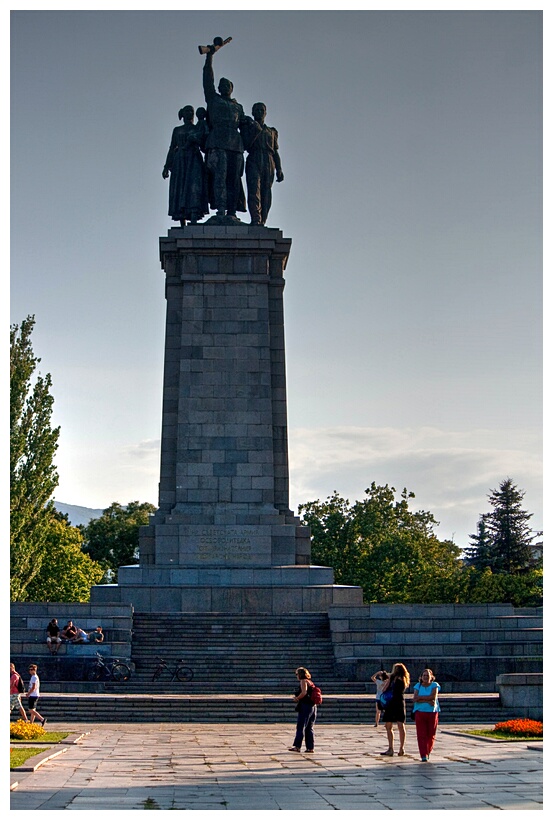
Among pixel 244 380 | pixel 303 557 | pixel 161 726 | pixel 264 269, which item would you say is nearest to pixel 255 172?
pixel 264 269

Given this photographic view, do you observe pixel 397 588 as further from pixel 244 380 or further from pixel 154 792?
pixel 154 792

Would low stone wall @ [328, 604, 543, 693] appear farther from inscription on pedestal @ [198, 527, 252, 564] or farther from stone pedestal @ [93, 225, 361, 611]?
inscription on pedestal @ [198, 527, 252, 564]

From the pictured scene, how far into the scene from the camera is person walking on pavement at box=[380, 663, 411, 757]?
63.6 ft

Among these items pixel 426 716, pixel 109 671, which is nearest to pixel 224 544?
pixel 109 671

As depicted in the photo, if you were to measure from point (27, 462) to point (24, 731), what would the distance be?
30417mm

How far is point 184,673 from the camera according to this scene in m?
29.9

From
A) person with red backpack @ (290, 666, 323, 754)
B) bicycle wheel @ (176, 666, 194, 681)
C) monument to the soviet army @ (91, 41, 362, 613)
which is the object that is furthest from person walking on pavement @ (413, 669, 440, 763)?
monument to the soviet army @ (91, 41, 362, 613)

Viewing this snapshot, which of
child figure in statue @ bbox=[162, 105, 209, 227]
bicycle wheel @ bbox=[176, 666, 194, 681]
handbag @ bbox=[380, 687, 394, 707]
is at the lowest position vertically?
bicycle wheel @ bbox=[176, 666, 194, 681]

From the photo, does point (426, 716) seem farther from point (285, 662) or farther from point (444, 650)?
point (285, 662)

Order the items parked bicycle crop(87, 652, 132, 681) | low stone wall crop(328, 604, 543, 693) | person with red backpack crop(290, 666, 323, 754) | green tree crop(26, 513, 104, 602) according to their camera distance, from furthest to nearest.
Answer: green tree crop(26, 513, 104, 602), low stone wall crop(328, 604, 543, 693), parked bicycle crop(87, 652, 132, 681), person with red backpack crop(290, 666, 323, 754)

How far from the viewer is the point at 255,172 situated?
137 feet

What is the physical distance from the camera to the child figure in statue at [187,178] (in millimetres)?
41438

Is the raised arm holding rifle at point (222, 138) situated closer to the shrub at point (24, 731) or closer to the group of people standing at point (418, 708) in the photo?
the shrub at point (24, 731)

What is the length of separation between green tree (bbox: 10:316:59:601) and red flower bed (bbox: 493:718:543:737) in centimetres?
2954
